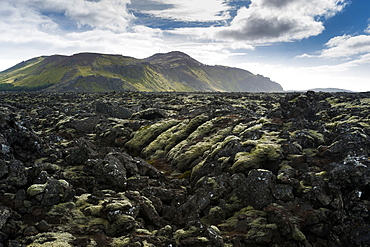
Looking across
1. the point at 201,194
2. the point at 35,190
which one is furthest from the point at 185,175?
the point at 35,190

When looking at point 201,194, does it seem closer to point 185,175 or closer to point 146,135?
point 185,175

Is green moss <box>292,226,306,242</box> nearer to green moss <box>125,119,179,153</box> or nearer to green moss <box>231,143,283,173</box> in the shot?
green moss <box>231,143,283,173</box>

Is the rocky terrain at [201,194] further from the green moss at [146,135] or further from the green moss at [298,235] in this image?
the green moss at [146,135]

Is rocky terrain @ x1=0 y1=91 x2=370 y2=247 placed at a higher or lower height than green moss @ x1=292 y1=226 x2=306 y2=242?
higher

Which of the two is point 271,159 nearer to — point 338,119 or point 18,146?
point 338,119

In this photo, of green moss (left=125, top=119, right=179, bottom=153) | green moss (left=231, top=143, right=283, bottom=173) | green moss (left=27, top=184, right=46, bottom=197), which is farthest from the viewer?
green moss (left=125, top=119, right=179, bottom=153)

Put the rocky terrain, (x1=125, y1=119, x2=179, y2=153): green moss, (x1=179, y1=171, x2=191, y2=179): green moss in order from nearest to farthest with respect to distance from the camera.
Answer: the rocky terrain, (x1=179, y1=171, x2=191, y2=179): green moss, (x1=125, y1=119, x2=179, y2=153): green moss

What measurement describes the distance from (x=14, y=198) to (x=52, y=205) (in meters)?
3.40

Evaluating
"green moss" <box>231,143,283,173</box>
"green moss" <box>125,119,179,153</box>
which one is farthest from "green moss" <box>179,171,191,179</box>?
"green moss" <box>125,119,179,153</box>

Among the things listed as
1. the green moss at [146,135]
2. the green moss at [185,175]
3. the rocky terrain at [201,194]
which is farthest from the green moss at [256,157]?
the green moss at [146,135]

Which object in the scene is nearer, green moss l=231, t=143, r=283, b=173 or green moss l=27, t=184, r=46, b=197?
green moss l=27, t=184, r=46, b=197

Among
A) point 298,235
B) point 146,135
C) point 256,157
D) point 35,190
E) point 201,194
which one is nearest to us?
point 298,235

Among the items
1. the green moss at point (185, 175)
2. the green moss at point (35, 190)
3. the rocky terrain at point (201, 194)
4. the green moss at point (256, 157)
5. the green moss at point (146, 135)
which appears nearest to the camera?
the rocky terrain at point (201, 194)

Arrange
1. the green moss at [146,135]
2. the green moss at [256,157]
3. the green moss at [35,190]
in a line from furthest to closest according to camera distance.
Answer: the green moss at [146,135] < the green moss at [256,157] < the green moss at [35,190]
